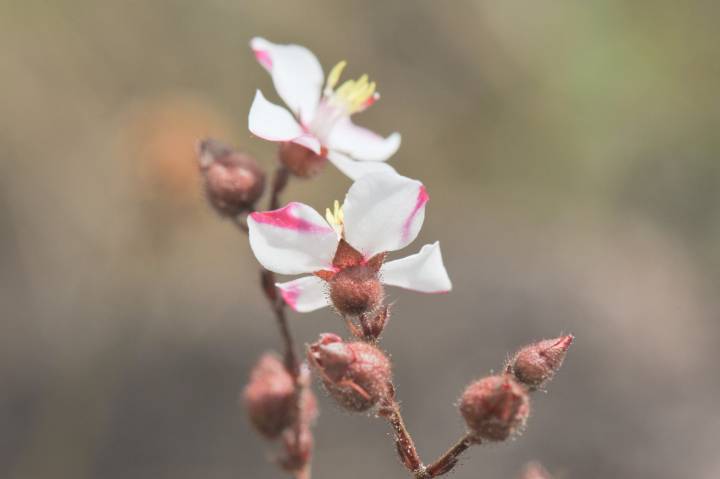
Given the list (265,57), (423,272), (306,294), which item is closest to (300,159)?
(265,57)

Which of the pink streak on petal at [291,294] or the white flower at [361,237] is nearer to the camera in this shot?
the white flower at [361,237]

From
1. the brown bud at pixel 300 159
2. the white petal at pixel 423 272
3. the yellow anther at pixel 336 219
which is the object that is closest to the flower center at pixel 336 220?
the yellow anther at pixel 336 219

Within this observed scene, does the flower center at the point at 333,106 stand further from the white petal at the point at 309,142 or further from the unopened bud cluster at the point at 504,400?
the unopened bud cluster at the point at 504,400

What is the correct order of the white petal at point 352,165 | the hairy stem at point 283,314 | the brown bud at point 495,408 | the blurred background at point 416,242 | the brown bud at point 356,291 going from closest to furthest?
the brown bud at point 495,408, the brown bud at point 356,291, the white petal at point 352,165, the hairy stem at point 283,314, the blurred background at point 416,242

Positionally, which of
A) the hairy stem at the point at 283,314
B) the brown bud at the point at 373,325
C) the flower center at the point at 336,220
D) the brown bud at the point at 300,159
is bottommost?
the hairy stem at the point at 283,314

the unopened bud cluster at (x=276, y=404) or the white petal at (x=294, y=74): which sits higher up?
the white petal at (x=294, y=74)

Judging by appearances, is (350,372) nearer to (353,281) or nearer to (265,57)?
(353,281)

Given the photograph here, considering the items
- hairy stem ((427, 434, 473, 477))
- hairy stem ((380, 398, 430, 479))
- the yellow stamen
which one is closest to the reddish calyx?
hairy stem ((380, 398, 430, 479))
